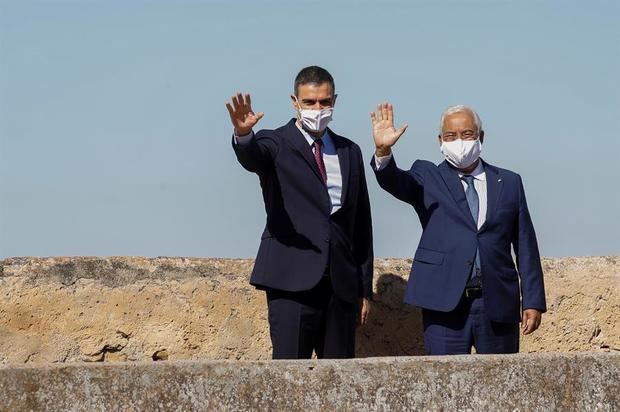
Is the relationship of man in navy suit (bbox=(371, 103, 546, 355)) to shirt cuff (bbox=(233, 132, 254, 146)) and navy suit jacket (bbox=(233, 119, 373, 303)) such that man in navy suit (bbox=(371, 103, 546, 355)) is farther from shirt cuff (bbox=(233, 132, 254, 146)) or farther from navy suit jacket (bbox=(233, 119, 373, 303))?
shirt cuff (bbox=(233, 132, 254, 146))

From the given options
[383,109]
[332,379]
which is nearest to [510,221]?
[383,109]

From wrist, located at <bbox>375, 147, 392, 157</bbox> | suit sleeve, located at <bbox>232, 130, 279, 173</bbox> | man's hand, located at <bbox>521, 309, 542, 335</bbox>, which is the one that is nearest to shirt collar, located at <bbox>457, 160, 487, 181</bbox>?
wrist, located at <bbox>375, 147, 392, 157</bbox>

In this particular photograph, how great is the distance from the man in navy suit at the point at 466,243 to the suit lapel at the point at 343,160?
13cm

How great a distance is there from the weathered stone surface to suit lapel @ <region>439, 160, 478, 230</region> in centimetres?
99

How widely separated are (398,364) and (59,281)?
267 cm

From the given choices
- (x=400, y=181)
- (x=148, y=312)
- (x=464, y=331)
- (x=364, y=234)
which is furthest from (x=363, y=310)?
(x=148, y=312)

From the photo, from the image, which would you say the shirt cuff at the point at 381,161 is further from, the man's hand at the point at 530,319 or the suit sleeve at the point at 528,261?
the man's hand at the point at 530,319

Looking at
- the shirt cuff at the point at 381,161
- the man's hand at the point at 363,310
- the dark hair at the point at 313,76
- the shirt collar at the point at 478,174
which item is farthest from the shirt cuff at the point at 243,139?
the shirt collar at the point at 478,174

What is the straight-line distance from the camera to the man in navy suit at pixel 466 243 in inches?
252

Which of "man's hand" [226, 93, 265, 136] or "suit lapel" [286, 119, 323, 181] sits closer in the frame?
"man's hand" [226, 93, 265, 136]

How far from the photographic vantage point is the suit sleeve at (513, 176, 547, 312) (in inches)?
260

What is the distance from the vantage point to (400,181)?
6602 millimetres

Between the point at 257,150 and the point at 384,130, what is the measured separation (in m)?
0.63

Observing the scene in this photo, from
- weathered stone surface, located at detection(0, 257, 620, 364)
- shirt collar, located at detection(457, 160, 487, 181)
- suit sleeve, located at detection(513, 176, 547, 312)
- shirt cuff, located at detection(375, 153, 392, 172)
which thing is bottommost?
weathered stone surface, located at detection(0, 257, 620, 364)
